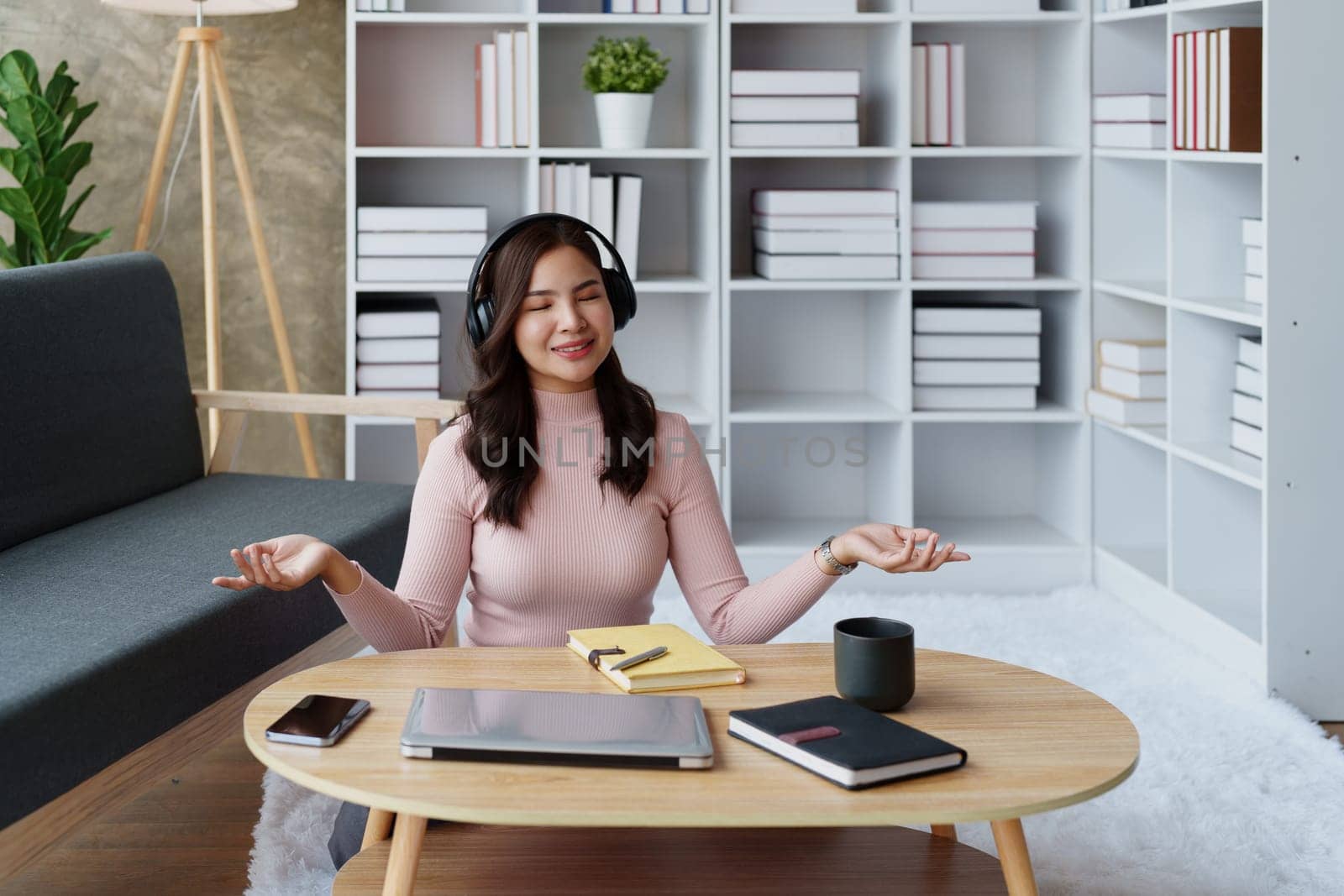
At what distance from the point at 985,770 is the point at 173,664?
1.22 m

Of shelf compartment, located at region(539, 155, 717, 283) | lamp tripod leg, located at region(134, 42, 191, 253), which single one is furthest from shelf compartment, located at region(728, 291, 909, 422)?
lamp tripod leg, located at region(134, 42, 191, 253)

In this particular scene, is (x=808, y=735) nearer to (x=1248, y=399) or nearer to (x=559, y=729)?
(x=559, y=729)

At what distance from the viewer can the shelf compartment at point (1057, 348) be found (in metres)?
3.73

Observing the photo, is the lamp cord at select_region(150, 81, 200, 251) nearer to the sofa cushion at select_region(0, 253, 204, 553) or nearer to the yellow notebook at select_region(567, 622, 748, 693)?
the sofa cushion at select_region(0, 253, 204, 553)

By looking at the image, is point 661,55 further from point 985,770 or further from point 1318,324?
point 985,770

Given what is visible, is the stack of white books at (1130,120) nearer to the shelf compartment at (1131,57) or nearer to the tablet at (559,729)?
the shelf compartment at (1131,57)

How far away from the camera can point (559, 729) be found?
1403 mm

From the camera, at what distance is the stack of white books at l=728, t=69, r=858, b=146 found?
3617mm

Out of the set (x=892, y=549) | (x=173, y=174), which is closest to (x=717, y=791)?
(x=892, y=549)

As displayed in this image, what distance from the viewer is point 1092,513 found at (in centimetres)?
377

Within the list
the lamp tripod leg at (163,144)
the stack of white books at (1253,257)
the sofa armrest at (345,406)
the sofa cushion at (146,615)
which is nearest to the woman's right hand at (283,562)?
the sofa cushion at (146,615)

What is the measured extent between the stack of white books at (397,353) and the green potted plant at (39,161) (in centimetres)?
66

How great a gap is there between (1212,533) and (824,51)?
1.63m

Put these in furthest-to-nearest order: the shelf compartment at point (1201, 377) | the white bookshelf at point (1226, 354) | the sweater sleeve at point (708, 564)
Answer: the shelf compartment at point (1201, 377)
the white bookshelf at point (1226, 354)
the sweater sleeve at point (708, 564)
